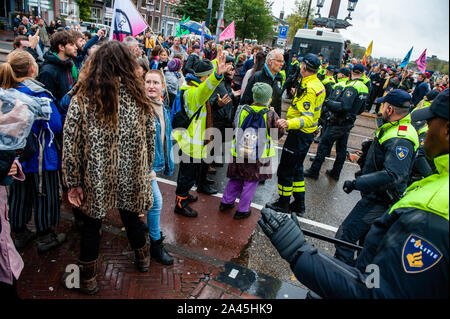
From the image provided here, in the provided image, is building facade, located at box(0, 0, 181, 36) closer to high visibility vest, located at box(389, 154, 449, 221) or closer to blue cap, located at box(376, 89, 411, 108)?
blue cap, located at box(376, 89, 411, 108)

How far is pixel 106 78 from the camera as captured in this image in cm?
217

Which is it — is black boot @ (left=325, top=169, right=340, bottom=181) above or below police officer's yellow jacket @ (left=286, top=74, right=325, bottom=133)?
below

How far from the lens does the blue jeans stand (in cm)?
297

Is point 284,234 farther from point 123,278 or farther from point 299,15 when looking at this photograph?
point 299,15

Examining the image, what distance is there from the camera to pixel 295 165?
14.5ft

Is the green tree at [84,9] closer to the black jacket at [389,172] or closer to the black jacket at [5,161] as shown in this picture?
the black jacket at [5,161]

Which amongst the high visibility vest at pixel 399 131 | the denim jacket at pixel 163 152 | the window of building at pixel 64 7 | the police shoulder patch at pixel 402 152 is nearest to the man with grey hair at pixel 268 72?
the denim jacket at pixel 163 152

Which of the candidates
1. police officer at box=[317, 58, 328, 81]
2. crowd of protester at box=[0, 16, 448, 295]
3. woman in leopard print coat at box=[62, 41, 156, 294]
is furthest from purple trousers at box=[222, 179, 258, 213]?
police officer at box=[317, 58, 328, 81]

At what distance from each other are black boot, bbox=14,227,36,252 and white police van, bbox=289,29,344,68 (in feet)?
39.1

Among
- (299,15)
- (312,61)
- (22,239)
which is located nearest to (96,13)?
(299,15)

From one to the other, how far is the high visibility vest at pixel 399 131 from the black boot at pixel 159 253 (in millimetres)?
2472

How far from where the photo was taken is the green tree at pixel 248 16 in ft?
128

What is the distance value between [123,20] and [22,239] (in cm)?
380
